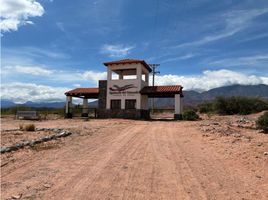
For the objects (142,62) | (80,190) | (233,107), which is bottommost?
(80,190)

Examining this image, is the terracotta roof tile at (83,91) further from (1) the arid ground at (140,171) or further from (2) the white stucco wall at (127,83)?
(1) the arid ground at (140,171)

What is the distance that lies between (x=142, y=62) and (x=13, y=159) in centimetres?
2382

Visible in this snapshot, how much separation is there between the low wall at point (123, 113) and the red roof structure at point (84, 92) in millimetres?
2499

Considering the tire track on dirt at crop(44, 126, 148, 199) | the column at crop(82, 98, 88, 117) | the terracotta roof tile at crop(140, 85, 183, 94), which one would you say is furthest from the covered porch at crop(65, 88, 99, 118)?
the tire track on dirt at crop(44, 126, 148, 199)

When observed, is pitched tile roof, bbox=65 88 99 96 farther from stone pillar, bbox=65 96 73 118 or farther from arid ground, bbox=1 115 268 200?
arid ground, bbox=1 115 268 200

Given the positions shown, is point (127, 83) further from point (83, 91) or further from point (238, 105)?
point (238, 105)

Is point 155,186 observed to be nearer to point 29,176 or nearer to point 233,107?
point 29,176

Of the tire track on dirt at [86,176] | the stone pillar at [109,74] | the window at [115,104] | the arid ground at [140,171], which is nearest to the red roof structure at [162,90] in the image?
Answer: the window at [115,104]

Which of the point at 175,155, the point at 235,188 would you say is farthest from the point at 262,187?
the point at 175,155

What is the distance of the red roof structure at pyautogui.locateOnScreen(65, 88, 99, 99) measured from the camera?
34.8m

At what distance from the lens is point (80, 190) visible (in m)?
6.17

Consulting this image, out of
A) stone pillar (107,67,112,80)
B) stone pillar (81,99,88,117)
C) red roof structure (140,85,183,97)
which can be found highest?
stone pillar (107,67,112,80)

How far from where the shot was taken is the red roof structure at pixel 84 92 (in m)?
34.8

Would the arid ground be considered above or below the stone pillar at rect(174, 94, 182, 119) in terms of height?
below
